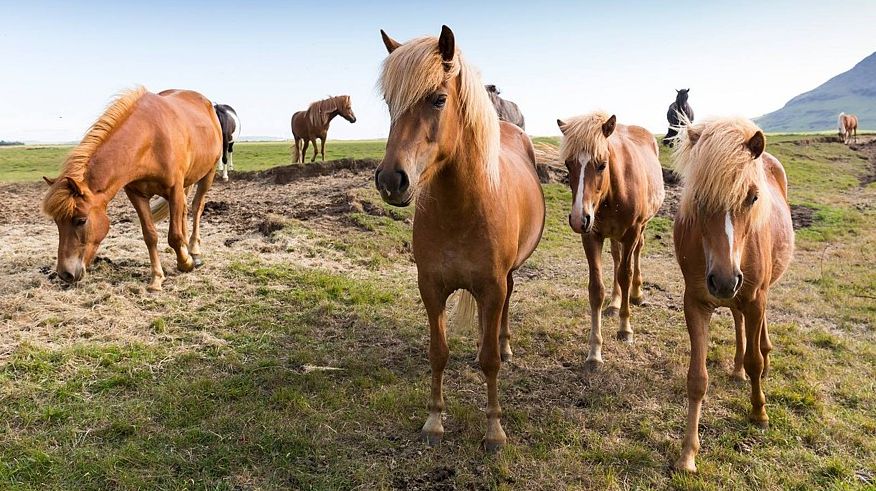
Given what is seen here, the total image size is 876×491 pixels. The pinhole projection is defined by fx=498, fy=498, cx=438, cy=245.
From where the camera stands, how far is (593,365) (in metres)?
4.45

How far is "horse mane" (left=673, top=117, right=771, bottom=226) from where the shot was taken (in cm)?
287

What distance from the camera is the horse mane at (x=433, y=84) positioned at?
2497 mm

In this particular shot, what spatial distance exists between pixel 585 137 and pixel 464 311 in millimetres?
1862

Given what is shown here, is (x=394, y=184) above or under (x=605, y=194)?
above

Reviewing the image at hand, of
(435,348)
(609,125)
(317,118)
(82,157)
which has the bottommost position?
(435,348)

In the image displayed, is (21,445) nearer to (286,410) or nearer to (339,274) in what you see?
(286,410)

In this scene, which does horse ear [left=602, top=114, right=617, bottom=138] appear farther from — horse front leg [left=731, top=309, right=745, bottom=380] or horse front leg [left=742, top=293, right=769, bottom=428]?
horse front leg [left=731, top=309, right=745, bottom=380]

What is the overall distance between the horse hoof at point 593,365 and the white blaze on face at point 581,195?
1.39 metres

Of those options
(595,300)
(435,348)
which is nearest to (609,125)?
(595,300)

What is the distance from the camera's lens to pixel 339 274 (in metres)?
6.62

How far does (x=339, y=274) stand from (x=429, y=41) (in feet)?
14.5

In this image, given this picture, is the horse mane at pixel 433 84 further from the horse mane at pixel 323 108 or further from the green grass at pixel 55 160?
the horse mane at pixel 323 108

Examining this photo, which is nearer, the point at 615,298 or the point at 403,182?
the point at 403,182

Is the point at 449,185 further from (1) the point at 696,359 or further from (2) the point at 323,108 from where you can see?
(2) the point at 323,108
